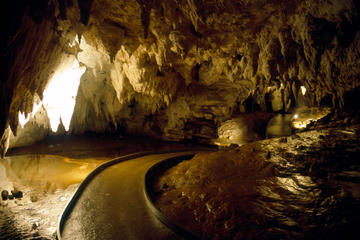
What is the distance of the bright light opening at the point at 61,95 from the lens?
27.6 feet

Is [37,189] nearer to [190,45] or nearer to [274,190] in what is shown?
[274,190]

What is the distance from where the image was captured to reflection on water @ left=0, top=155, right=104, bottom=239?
5293 mm

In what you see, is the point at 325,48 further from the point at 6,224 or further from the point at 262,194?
the point at 6,224

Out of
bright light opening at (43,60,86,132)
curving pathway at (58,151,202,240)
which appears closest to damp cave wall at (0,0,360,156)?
bright light opening at (43,60,86,132)

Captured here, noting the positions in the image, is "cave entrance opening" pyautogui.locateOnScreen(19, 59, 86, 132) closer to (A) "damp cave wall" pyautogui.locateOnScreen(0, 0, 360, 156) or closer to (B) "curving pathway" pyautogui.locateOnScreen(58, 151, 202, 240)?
(A) "damp cave wall" pyautogui.locateOnScreen(0, 0, 360, 156)

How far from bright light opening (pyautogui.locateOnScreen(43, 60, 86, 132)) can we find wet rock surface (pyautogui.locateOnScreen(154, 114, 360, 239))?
5.92 meters

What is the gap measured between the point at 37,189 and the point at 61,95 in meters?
4.25

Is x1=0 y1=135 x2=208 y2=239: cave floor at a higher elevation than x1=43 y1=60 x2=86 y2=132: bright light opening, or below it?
below

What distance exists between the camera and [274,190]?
17.3 feet

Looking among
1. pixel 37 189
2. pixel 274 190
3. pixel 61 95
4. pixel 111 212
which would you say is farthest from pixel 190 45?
pixel 37 189

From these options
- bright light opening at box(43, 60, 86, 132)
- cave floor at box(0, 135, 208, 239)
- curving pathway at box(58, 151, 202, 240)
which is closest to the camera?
curving pathway at box(58, 151, 202, 240)

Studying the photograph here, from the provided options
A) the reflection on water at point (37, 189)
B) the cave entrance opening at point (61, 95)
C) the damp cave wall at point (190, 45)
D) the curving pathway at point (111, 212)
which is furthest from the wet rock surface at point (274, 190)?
the cave entrance opening at point (61, 95)

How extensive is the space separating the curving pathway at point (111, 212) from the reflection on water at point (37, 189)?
683 millimetres

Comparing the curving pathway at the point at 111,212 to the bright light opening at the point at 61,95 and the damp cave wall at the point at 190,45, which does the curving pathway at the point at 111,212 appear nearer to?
the damp cave wall at the point at 190,45
